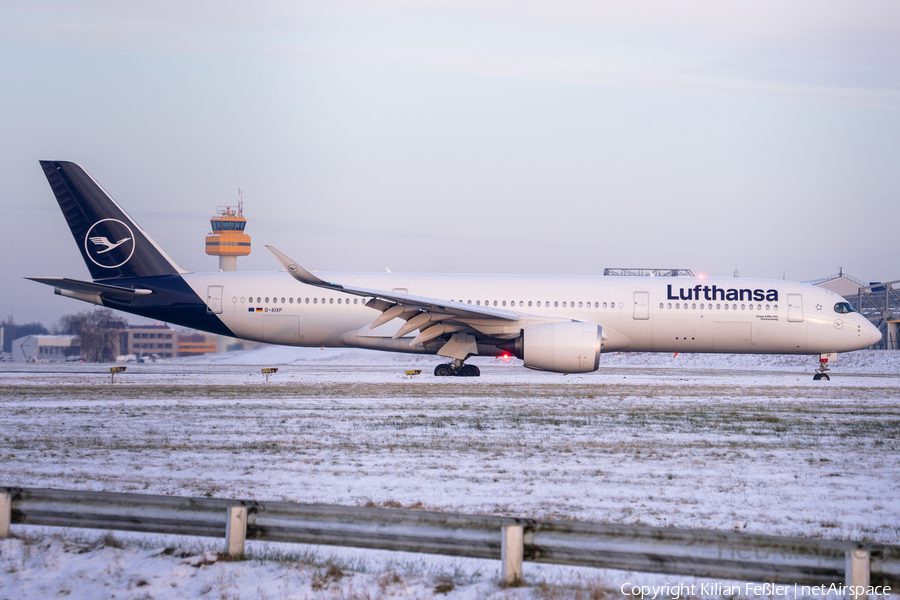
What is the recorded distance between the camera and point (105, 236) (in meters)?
23.6

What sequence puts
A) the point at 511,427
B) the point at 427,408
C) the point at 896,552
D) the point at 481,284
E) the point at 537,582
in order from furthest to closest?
the point at 481,284 < the point at 427,408 < the point at 511,427 < the point at 537,582 < the point at 896,552

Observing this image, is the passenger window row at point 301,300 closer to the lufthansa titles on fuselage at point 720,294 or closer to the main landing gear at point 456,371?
the main landing gear at point 456,371

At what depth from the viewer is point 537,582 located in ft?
14.7

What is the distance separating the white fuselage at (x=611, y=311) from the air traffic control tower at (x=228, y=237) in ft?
160

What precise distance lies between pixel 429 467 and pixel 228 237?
219ft

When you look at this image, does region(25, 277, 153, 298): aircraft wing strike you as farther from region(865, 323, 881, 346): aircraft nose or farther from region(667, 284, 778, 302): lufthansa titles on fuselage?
region(865, 323, 881, 346): aircraft nose

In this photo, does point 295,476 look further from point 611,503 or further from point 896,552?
point 896,552

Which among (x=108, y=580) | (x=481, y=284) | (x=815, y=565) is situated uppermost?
(x=481, y=284)

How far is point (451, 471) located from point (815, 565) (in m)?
4.46

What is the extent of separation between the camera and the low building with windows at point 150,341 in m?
54.0

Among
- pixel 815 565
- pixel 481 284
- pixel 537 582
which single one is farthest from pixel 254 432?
pixel 481 284

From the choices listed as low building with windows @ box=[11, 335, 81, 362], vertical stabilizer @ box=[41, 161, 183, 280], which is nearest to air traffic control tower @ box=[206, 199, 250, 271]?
low building with windows @ box=[11, 335, 81, 362]

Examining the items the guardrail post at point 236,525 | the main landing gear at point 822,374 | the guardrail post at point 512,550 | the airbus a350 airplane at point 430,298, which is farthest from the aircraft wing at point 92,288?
the main landing gear at point 822,374

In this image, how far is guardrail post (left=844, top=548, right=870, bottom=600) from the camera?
3.82 m
